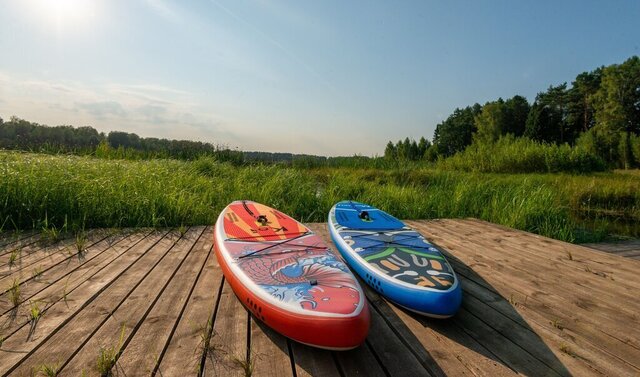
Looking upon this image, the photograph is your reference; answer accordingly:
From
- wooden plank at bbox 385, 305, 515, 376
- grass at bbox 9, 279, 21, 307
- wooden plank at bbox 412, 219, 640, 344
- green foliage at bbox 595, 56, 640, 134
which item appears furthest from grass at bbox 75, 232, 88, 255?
green foliage at bbox 595, 56, 640, 134

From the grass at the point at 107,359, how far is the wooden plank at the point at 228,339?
39 cm

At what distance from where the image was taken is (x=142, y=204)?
4066 mm

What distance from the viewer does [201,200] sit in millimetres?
4812

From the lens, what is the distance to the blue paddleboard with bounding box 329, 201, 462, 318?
181cm

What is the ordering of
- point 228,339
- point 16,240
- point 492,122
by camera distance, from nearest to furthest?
point 228,339
point 16,240
point 492,122

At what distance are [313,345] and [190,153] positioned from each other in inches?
407

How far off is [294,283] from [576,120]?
52.7m

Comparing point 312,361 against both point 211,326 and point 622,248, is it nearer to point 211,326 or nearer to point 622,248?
point 211,326

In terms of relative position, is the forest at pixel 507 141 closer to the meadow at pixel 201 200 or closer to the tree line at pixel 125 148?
the tree line at pixel 125 148

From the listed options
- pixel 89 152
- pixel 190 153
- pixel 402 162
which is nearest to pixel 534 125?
pixel 402 162

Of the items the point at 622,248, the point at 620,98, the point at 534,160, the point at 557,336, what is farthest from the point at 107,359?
the point at 620,98

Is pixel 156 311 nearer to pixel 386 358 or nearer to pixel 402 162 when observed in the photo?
pixel 386 358

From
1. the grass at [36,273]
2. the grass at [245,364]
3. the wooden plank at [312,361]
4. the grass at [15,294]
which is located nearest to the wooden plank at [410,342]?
the wooden plank at [312,361]

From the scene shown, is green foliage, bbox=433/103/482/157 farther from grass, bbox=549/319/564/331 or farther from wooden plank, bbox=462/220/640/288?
grass, bbox=549/319/564/331
